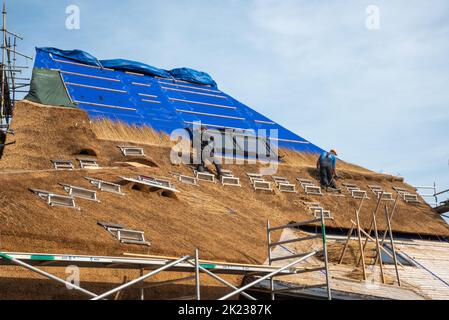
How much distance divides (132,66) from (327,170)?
10.9 metres

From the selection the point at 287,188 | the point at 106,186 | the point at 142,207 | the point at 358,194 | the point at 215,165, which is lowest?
the point at 142,207

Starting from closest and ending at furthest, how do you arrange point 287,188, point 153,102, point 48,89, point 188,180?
point 188,180, point 287,188, point 48,89, point 153,102

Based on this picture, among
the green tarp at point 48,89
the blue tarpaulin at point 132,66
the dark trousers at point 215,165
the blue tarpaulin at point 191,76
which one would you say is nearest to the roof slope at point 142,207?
the dark trousers at point 215,165

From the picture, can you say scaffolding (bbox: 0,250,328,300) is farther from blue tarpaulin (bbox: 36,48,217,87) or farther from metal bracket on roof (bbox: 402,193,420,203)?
blue tarpaulin (bbox: 36,48,217,87)

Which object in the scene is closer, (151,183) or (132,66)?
(151,183)

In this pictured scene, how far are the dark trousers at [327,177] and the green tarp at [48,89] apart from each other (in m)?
9.75

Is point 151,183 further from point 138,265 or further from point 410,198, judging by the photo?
point 410,198

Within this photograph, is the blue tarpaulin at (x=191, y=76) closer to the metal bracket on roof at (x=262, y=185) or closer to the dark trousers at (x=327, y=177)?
the dark trousers at (x=327, y=177)

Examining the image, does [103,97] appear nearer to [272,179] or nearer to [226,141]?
[226,141]

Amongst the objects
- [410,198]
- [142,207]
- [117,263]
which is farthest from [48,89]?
[117,263]

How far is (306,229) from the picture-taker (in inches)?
893

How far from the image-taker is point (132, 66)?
31984 mm

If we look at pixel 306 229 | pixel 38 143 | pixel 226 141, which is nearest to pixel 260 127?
pixel 226 141

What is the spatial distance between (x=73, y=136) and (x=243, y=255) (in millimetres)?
8295
